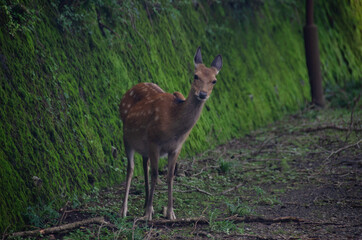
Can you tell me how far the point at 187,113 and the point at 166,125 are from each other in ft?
0.91

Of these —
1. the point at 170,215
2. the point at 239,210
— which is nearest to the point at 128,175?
the point at 170,215

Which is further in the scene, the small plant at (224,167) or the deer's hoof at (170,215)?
the small plant at (224,167)

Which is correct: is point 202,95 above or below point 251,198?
above

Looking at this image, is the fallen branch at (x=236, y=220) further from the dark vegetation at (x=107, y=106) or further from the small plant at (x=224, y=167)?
the small plant at (x=224, y=167)

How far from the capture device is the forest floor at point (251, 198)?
201 inches

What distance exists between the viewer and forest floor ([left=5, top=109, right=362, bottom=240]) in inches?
201

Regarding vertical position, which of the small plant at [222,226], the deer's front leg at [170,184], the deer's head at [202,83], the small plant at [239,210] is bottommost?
the small plant at [239,210]

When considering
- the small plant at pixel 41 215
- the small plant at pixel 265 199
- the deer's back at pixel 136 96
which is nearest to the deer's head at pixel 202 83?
the deer's back at pixel 136 96

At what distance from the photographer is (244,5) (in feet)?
41.1

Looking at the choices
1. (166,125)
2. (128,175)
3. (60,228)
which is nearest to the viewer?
(60,228)

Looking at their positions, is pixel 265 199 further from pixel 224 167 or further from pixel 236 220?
pixel 224 167

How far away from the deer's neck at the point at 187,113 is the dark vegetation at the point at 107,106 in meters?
1.04

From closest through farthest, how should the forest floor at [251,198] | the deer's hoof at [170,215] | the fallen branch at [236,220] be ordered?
the forest floor at [251,198] < the fallen branch at [236,220] < the deer's hoof at [170,215]

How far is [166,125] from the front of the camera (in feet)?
18.7
